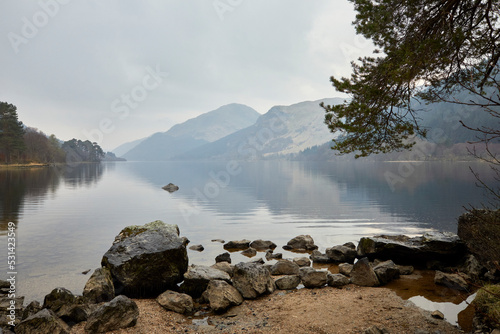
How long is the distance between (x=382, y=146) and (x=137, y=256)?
1147 cm

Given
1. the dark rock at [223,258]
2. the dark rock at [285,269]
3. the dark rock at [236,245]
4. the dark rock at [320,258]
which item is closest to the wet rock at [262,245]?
the dark rock at [236,245]

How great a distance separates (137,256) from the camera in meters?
14.0

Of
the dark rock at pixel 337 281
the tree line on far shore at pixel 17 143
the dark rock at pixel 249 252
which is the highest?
the tree line on far shore at pixel 17 143

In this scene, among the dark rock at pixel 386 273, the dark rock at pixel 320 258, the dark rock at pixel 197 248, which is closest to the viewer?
the dark rock at pixel 386 273

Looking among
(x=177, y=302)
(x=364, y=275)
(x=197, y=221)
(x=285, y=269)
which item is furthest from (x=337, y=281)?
(x=197, y=221)

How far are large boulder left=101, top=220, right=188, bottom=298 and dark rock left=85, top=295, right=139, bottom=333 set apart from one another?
3.24 metres

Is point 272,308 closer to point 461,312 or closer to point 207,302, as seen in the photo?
point 207,302

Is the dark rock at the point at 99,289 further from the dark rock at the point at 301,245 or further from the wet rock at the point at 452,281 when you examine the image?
the wet rock at the point at 452,281

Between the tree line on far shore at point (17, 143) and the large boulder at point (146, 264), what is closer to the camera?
the large boulder at point (146, 264)

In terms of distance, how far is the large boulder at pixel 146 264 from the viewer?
13859 mm

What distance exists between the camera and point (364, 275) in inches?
569

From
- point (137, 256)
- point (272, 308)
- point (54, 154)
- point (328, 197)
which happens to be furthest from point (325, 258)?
point (54, 154)

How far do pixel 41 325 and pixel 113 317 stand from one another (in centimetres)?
200

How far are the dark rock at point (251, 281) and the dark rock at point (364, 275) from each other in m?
3.93
